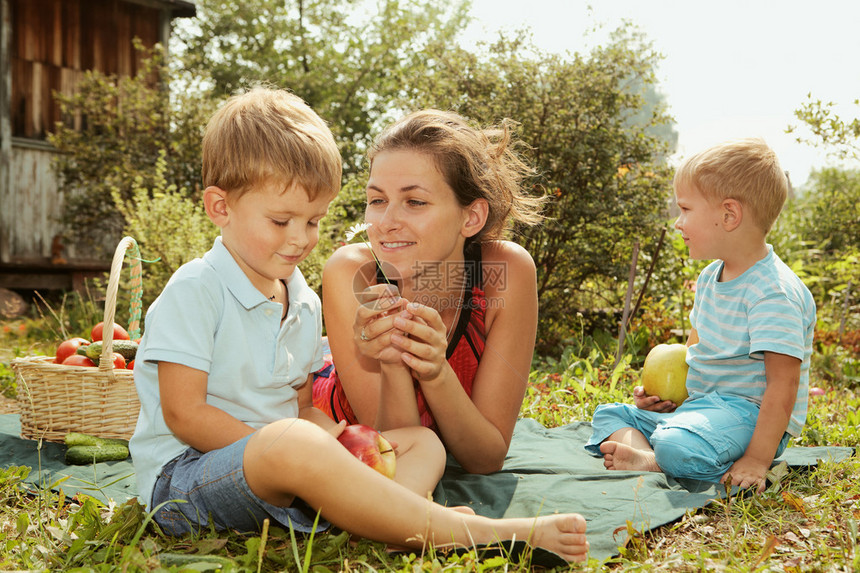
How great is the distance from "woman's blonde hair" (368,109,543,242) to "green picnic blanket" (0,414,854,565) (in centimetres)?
104

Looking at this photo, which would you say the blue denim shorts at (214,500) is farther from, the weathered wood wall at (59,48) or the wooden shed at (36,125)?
the weathered wood wall at (59,48)

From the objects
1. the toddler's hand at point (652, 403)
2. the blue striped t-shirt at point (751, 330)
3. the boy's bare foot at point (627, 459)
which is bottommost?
the boy's bare foot at point (627, 459)

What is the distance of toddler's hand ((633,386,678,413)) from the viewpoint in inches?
132

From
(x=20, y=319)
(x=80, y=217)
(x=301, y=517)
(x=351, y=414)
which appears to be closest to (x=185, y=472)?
(x=301, y=517)

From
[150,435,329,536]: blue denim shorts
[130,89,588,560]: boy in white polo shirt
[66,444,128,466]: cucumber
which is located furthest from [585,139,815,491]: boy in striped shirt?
[66,444,128,466]: cucumber

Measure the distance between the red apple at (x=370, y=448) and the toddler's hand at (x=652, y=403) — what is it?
1650mm

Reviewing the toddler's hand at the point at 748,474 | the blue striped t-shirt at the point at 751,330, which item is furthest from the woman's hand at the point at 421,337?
the blue striped t-shirt at the point at 751,330

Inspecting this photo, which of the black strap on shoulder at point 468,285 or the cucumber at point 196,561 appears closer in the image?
the cucumber at point 196,561

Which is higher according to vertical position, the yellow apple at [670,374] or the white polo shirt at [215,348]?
the white polo shirt at [215,348]

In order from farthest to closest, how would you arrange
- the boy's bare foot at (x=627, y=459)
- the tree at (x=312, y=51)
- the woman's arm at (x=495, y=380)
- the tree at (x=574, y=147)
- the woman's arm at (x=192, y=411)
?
the tree at (x=312, y=51) → the tree at (x=574, y=147) → the boy's bare foot at (x=627, y=459) → the woman's arm at (x=495, y=380) → the woman's arm at (x=192, y=411)

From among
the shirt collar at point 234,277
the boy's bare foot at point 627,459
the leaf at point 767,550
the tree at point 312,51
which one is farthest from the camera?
the tree at point 312,51

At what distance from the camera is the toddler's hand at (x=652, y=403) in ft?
11.0

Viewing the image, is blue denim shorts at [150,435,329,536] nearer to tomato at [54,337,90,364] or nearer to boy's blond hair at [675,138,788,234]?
tomato at [54,337,90,364]

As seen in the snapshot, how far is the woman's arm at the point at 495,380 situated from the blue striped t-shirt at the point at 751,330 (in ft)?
2.86
